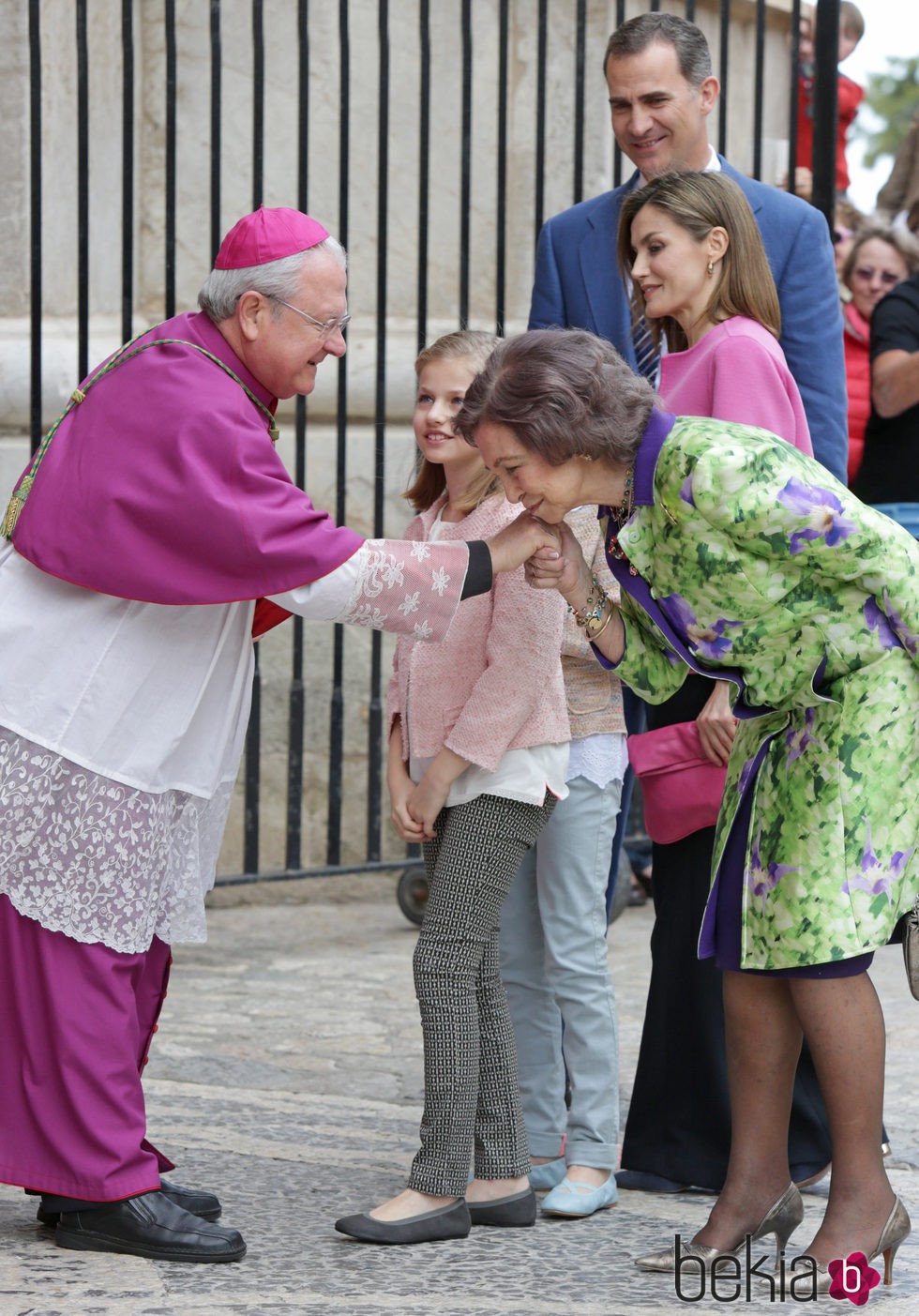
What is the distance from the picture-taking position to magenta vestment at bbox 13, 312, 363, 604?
2.86 m

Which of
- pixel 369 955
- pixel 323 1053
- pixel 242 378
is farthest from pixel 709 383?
pixel 369 955

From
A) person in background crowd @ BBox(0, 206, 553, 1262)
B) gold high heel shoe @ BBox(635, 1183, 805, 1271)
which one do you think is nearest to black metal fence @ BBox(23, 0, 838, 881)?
person in background crowd @ BBox(0, 206, 553, 1262)

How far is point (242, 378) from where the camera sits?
3.05 metres

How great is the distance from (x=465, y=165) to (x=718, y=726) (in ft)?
8.55

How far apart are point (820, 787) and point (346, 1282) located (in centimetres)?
103

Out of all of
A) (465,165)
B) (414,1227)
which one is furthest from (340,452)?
(414,1227)

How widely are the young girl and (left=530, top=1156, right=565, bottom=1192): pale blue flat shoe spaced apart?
212 mm

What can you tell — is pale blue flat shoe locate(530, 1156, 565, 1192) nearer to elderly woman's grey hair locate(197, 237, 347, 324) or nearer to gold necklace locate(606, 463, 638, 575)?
gold necklace locate(606, 463, 638, 575)

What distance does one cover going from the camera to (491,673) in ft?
10.3

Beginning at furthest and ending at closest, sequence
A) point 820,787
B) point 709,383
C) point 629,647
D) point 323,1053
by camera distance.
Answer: point 323,1053
point 709,383
point 629,647
point 820,787

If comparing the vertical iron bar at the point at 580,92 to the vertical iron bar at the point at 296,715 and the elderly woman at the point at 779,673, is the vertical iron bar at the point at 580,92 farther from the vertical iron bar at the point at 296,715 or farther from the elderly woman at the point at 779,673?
the elderly woman at the point at 779,673

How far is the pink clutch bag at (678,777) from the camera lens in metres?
3.30

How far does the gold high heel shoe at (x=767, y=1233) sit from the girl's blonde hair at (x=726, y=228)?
4.81 feet

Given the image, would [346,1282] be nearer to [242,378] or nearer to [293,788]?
[242,378]
